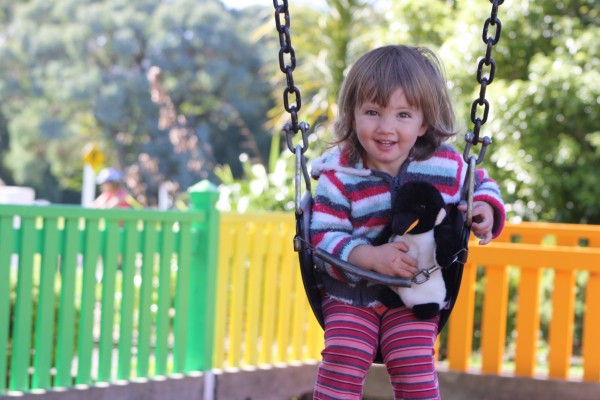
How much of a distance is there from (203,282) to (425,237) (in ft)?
8.74

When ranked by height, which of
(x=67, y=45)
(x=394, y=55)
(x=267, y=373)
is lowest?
(x=267, y=373)

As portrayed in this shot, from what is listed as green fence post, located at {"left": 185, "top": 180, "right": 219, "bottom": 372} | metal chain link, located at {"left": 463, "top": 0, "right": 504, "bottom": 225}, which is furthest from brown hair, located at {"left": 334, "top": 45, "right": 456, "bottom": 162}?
green fence post, located at {"left": 185, "top": 180, "right": 219, "bottom": 372}

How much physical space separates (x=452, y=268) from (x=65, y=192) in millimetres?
42136

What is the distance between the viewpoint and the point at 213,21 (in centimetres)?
3953

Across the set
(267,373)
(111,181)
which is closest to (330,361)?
(267,373)

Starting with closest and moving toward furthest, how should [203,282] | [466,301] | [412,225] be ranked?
1. [412,225]
2. [203,282]
3. [466,301]

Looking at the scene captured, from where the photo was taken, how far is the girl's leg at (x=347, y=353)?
2562 mm

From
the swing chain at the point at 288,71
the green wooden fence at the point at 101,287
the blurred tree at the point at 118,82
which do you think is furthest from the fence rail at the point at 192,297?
→ the blurred tree at the point at 118,82

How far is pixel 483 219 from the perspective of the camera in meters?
2.68

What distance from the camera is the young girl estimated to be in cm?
257

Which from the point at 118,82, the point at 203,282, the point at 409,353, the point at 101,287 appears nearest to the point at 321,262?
the point at 409,353

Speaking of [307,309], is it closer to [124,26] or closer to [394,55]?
[394,55]

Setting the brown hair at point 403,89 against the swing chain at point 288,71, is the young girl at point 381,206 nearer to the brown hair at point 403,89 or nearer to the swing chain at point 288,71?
the brown hair at point 403,89

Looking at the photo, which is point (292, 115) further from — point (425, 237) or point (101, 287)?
point (101, 287)
